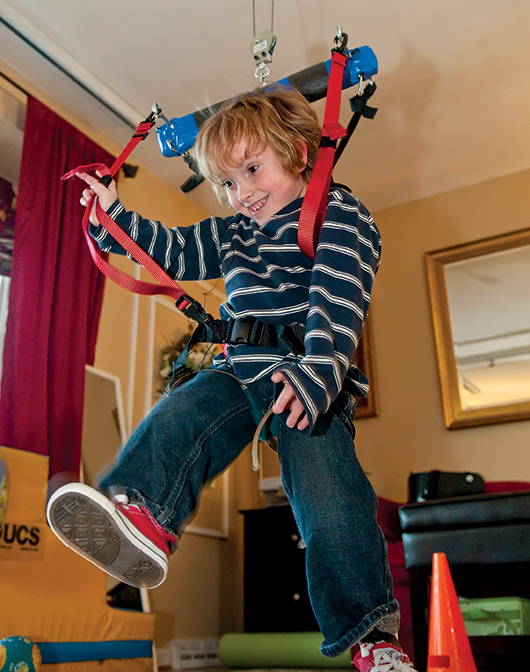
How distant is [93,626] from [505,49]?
10.4ft

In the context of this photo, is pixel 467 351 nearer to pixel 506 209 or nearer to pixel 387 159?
Result: pixel 506 209

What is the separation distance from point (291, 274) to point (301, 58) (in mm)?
2272

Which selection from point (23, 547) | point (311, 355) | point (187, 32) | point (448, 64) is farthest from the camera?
point (448, 64)

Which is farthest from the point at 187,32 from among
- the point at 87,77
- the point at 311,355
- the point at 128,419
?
the point at 311,355

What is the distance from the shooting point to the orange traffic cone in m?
1.49

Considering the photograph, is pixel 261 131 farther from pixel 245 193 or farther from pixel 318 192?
pixel 318 192

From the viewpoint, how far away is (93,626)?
2.29 m

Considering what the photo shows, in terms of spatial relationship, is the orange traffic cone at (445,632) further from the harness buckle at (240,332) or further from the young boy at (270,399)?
the harness buckle at (240,332)

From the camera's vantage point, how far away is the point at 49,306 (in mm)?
2717

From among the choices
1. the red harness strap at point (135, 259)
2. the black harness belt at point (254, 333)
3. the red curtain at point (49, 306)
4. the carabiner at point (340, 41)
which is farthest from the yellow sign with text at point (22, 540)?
the carabiner at point (340, 41)

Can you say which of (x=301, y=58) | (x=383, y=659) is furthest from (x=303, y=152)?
(x=301, y=58)

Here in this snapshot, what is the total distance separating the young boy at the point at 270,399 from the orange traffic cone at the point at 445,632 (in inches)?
20.7

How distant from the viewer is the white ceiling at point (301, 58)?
2.83 meters

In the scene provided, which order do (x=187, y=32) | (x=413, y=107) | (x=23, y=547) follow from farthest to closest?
(x=413, y=107) < (x=187, y=32) < (x=23, y=547)
